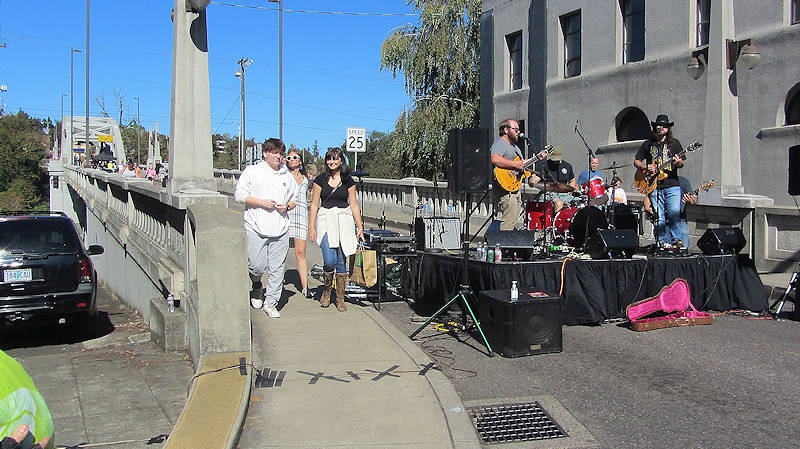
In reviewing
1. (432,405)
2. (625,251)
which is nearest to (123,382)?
(432,405)

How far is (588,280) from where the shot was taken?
7984 millimetres

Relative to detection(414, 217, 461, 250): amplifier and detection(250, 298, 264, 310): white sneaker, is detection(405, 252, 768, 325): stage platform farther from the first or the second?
detection(250, 298, 264, 310): white sneaker

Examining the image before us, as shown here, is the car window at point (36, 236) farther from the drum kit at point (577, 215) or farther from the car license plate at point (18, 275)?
the drum kit at point (577, 215)

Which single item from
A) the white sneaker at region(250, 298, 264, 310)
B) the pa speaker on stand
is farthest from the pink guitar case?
the white sneaker at region(250, 298, 264, 310)

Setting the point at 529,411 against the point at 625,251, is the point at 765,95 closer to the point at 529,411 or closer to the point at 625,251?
the point at 625,251

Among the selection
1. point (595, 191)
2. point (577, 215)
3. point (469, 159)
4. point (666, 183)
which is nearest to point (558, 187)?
point (595, 191)

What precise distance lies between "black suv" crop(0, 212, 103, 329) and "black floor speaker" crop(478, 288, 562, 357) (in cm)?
650

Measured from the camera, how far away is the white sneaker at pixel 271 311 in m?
7.88

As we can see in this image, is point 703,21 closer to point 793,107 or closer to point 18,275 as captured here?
point 793,107

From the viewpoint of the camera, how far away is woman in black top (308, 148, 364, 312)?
843 cm

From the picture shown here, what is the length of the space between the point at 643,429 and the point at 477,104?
28.1 meters

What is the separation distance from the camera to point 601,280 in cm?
805

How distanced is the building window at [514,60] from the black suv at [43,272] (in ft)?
62.8

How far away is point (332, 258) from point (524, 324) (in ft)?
9.02
